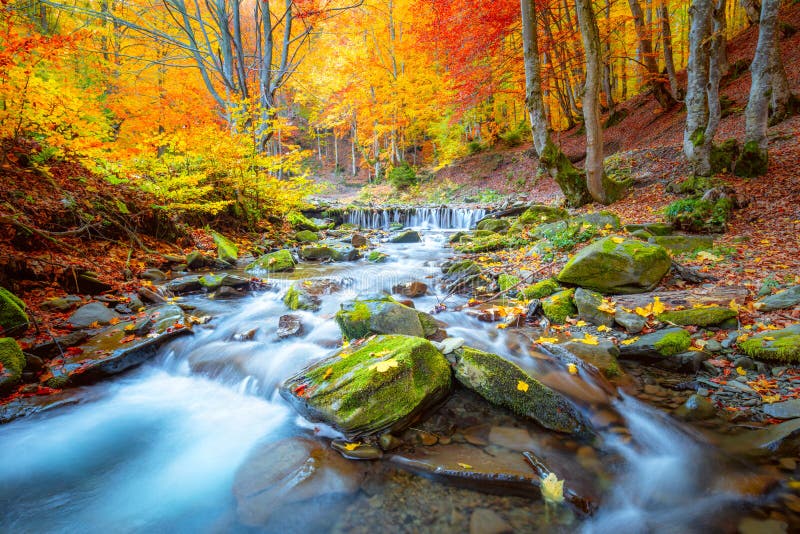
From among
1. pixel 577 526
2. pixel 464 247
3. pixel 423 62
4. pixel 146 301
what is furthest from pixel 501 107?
pixel 577 526

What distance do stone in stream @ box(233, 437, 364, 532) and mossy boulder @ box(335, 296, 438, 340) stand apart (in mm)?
1507

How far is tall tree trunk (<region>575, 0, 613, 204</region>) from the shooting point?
8469 mm

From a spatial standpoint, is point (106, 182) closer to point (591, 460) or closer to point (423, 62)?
point (591, 460)

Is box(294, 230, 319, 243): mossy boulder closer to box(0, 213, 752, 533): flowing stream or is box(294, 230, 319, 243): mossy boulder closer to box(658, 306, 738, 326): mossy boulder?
box(0, 213, 752, 533): flowing stream

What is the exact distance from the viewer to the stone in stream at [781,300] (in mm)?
3728

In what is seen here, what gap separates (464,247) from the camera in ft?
32.3

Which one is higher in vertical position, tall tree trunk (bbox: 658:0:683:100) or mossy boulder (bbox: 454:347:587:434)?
tall tree trunk (bbox: 658:0:683:100)

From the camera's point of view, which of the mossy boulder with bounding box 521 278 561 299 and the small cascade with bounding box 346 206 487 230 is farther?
the small cascade with bounding box 346 206 487 230

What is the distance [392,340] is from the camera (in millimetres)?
3570

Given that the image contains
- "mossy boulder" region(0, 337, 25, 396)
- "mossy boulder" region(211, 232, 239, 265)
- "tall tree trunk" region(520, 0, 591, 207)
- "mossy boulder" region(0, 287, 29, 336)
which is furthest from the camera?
"tall tree trunk" region(520, 0, 591, 207)

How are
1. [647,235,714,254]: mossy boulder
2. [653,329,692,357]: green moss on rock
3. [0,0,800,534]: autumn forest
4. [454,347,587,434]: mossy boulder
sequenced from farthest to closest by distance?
[647,235,714,254]: mossy boulder → [653,329,692,357]: green moss on rock → [454,347,587,434]: mossy boulder → [0,0,800,534]: autumn forest

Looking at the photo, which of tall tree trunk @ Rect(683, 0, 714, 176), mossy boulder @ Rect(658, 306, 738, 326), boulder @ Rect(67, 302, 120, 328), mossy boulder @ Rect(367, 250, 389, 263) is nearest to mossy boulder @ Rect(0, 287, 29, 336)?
boulder @ Rect(67, 302, 120, 328)

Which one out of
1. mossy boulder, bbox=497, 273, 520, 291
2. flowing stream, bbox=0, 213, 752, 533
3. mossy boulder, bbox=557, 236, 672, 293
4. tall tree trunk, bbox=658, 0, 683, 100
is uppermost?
tall tree trunk, bbox=658, 0, 683, 100

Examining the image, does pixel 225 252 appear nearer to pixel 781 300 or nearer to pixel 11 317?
pixel 11 317
